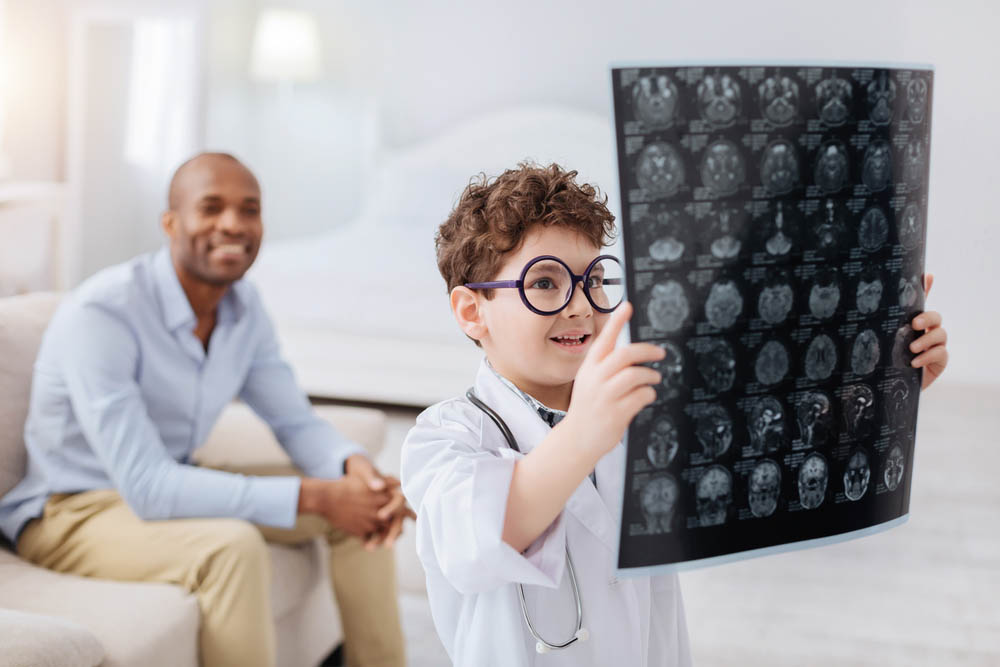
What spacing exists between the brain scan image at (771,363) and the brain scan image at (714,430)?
0.04m

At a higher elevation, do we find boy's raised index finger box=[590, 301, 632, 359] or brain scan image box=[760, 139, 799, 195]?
brain scan image box=[760, 139, 799, 195]

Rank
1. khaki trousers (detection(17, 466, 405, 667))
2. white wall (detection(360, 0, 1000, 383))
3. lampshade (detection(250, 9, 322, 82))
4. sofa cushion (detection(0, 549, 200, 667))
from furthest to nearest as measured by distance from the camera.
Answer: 1. lampshade (detection(250, 9, 322, 82))
2. white wall (detection(360, 0, 1000, 383))
3. khaki trousers (detection(17, 466, 405, 667))
4. sofa cushion (detection(0, 549, 200, 667))

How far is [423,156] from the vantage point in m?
4.16

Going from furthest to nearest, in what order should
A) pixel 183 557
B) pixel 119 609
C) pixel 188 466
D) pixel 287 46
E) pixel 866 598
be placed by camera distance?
pixel 287 46 → pixel 866 598 → pixel 188 466 → pixel 183 557 → pixel 119 609

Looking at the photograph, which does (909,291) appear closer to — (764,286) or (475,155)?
(764,286)

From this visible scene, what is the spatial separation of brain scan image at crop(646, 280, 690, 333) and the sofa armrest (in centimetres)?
127

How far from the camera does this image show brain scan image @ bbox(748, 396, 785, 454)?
2.33ft

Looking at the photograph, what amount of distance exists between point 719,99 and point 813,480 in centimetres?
A: 28

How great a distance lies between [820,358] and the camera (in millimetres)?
720

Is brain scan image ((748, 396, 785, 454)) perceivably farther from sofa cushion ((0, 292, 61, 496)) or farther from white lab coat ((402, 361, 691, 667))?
sofa cushion ((0, 292, 61, 496))

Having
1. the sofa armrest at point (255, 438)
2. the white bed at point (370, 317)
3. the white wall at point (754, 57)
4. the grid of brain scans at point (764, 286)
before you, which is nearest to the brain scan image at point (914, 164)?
the grid of brain scans at point (764, 286)

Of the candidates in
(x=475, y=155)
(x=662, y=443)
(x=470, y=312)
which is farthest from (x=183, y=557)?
(x=475, y=155)

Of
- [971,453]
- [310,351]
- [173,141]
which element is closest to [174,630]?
[310,351]

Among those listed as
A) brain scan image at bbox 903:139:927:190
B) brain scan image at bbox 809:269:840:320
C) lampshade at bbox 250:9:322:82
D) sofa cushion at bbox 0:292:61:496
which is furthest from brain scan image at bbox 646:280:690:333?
lampshade at bbox 250:9:322:82
